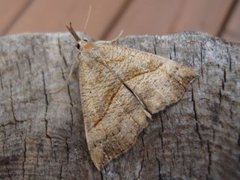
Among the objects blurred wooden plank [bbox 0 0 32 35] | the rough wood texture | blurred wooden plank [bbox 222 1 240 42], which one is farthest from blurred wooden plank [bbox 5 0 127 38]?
the rough wood texture

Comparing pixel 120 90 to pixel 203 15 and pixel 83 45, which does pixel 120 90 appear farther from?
pixel 203 15

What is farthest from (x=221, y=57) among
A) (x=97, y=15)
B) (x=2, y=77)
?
(x=97, y=15)

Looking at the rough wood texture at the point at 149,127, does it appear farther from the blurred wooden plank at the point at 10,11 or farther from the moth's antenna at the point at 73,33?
the blurred wooden plank at the point at 10,11

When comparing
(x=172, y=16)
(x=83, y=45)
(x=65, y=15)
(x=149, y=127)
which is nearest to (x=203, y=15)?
(x=172, y=16)

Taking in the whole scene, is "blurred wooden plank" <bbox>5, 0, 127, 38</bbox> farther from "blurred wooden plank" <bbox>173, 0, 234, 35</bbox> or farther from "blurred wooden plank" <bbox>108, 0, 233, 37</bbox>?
"blurred wooden plank" <bbox>173, 0, 234, 35</bbox>

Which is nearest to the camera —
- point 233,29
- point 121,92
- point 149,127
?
point 149,127

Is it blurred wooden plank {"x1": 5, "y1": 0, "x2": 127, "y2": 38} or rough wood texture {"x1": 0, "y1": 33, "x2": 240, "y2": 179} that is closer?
rough wood texture {"x1": 0, "y1": 33, "x2": 240, "y2": 179}
